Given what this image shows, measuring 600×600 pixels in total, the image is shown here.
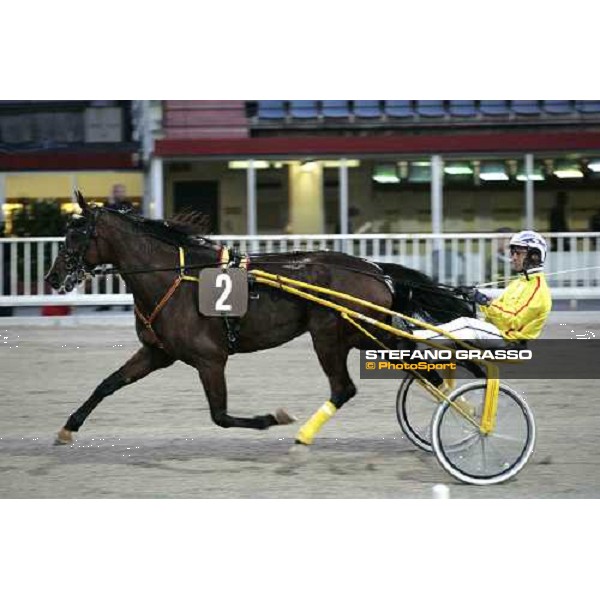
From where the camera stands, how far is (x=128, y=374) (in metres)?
7.23

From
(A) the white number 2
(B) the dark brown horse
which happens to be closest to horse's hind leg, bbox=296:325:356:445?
(B) the dark brown horse

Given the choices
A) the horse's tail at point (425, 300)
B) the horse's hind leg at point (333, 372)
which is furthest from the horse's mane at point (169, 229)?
the horse's tail at point (425, 300)

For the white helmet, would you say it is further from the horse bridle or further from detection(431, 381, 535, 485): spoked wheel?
the horse bridle

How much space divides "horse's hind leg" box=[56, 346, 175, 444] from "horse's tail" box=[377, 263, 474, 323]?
4.28ft

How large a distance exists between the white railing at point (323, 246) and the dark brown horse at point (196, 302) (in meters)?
4.76

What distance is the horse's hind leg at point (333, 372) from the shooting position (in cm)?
707

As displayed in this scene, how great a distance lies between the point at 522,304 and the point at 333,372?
1.16m

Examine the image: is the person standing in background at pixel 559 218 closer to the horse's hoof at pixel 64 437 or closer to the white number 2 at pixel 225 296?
the white number 2 at pixel 225 296

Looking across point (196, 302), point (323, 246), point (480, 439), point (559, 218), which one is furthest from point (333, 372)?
point (323, 246)

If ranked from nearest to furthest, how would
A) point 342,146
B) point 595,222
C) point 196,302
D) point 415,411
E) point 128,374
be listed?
point 196,302, point 128,374, point 415,411, point 595,222, point 342,146

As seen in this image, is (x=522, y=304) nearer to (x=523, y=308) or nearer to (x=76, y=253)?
(x=523, y=308)

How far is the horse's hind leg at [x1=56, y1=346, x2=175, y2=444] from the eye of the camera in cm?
722

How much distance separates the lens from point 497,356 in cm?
657

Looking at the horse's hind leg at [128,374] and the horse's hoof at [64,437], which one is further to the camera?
the horse's hoof at [64,437]
